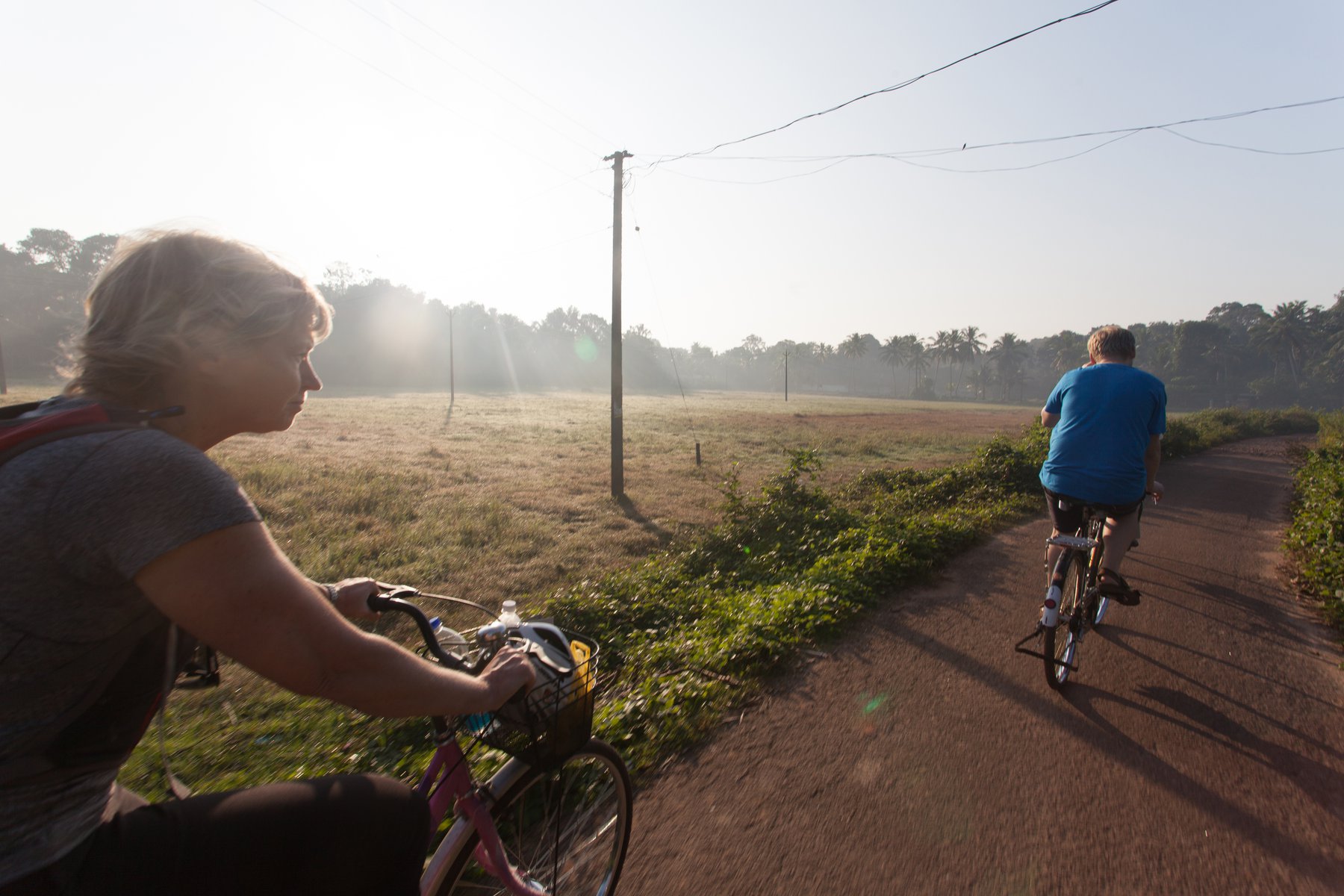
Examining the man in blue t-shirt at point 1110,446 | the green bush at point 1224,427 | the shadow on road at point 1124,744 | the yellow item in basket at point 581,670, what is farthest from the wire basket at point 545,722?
the green bush at point 1224,427

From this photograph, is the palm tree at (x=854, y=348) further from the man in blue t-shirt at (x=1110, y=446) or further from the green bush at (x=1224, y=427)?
the man in blue t-shirt at (x=1110, y=446)

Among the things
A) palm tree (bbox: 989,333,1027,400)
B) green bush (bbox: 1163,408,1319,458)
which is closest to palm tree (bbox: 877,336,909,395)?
palm tree (bbox: 989,333,1027,400)

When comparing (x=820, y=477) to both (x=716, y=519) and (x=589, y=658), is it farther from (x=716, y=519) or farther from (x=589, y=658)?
(x=589, y=658)

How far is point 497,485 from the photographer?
46.1 feet

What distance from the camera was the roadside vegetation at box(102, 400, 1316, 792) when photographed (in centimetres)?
358

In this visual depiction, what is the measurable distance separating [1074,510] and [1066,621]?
28.3 inches

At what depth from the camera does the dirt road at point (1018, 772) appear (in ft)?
8.41

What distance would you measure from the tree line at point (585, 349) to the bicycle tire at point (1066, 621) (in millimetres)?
42585

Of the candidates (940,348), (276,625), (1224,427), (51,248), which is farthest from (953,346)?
(276,625)

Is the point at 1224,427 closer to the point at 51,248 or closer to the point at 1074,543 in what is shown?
the point at 1074,543

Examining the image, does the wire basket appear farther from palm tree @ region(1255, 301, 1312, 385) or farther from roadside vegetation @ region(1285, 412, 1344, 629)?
palm tree @ region(1255, 301, 1312, 385)

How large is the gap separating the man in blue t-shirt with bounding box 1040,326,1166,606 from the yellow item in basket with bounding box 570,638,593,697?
3507 millimetres

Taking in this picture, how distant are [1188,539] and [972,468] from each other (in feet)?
13.0

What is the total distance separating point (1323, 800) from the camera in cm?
298
